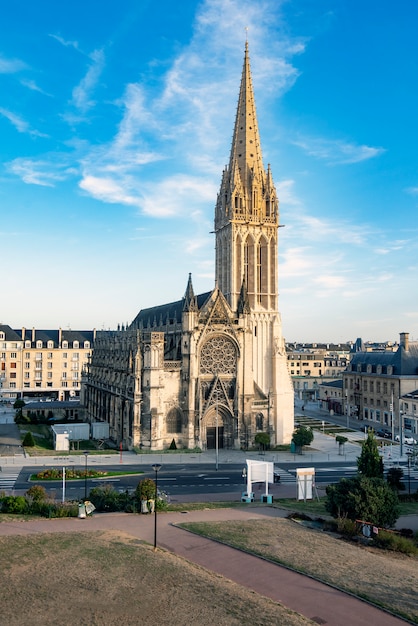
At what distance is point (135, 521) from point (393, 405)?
58889 mm

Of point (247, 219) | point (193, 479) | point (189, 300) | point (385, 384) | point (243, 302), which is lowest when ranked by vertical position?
point (193, 479)

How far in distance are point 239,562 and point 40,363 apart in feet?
316

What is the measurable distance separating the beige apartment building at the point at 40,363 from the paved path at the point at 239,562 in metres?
80.8

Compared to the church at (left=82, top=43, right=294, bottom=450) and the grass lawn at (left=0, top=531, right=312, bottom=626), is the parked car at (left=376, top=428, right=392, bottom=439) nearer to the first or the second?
the church at (left=82, top=43, right=294, bottom=450)

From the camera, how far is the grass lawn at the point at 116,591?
61.3 feet

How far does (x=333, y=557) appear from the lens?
2559cm

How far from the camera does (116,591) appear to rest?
69.1ft

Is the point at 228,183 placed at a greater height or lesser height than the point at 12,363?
greater

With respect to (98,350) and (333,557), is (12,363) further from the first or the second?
(333,557)

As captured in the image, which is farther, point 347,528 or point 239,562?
point 347,528

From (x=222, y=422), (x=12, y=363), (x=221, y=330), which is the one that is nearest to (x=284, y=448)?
(x=222, y=422)

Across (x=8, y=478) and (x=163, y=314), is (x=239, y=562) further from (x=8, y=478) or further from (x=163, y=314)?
(x=163, y=314)

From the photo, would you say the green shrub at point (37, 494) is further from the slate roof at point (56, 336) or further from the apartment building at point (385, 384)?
the slate roof at point (56, 336)

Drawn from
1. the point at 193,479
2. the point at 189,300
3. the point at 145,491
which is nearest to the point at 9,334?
the point at 189,300
